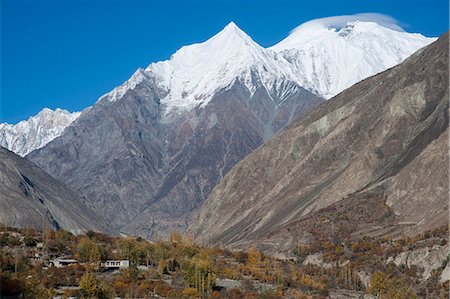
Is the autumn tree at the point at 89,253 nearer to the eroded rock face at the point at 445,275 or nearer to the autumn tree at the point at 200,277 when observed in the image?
the autumn tree at the point at 200,277

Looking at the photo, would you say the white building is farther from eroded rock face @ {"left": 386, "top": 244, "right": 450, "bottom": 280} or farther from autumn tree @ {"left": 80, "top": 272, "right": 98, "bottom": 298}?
eroded rock face @ {"left": 386, "top": 244, "right": 450, "bottom": 280}

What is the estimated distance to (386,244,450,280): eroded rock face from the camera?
154 meters

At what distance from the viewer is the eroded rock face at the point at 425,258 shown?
6063 inches

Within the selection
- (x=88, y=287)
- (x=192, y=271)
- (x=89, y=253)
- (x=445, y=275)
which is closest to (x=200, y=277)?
(x=192, y=271)

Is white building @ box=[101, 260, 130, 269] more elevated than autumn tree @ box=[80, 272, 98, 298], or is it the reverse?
white building @ box=[101, 260, 130, 269]

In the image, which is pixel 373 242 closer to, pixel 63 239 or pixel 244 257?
pixel 244 257

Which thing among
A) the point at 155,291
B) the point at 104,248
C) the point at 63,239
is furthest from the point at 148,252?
the point at 155,291

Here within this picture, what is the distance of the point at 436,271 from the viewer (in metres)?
152

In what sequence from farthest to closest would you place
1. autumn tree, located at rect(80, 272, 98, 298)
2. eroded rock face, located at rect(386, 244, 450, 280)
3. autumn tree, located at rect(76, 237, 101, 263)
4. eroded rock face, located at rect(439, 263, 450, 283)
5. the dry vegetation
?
eroded rock face, located at rect(386, 244, 450, 280) < eroded rock face, located at rect(439, 263, 450, 283) < autumn tree, located at rect(76, 237, 101, 263) < the dry vegetation < autumn tree, located at rect(80, 272, 98, 298)

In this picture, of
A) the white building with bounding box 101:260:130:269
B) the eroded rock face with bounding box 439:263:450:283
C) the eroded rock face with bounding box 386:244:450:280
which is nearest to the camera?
the white building with bounding box 101:260:130:269

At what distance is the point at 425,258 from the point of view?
519 ft

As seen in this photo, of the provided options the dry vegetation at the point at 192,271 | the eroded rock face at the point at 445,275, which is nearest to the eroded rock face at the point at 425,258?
the eroded rock face at the point at 445,275

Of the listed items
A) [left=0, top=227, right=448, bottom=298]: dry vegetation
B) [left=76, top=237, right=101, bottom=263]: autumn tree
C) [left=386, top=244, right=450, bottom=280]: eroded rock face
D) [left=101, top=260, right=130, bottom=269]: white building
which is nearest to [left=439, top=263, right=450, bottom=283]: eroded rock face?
[left=386, top=244, right=450, bottom=280]: eroded rock face

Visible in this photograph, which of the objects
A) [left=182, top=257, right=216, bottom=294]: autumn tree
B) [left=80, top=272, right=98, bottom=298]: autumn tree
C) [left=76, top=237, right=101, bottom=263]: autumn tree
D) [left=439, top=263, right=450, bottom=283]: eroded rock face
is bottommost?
[left=80, top=272, right=98, bottom=298]: autumn tree
